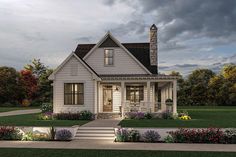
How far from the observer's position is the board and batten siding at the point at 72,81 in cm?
2716

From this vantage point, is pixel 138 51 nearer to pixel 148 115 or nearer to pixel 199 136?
pixel 148 115

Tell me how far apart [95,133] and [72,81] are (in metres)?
9.84

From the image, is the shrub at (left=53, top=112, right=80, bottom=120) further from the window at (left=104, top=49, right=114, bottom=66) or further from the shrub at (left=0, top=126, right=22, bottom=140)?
the shrub at (left=0, top=126, right=22, bottom=140)

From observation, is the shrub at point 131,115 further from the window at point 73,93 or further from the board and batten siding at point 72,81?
the window at point 73,93

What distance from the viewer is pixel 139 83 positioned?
30250 millimetres

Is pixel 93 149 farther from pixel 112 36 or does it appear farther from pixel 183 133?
pixel 112 36

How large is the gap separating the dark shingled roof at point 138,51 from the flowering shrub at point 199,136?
50.0 feet

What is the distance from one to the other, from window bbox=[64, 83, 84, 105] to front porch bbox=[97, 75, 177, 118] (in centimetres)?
175

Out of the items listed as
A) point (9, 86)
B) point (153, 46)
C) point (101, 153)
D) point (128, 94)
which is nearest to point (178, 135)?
point (101, 153)

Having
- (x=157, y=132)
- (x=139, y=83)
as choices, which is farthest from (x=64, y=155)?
(x=139, y=83)

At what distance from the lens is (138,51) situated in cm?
3319

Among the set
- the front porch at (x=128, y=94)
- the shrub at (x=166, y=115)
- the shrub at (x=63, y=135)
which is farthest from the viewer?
the front porch at (x=128, y=94)

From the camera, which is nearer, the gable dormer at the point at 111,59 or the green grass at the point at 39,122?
the green grass at the point at 39,122

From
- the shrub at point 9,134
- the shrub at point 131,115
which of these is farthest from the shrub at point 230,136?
the shrub at point 131,115
